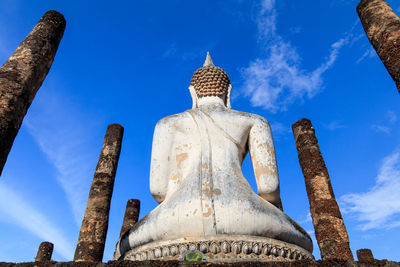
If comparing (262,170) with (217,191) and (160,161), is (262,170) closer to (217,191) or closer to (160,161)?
(217,191)

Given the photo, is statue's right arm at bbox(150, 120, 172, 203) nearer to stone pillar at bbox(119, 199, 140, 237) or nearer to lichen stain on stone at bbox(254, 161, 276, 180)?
lichen stain on stone at bbox(254, 161, 276, 180)

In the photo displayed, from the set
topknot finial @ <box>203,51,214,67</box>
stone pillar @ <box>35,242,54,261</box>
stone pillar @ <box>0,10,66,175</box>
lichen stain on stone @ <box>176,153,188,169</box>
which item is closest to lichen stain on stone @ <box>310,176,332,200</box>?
topknot finial @ <box>203,51,214,67</box>

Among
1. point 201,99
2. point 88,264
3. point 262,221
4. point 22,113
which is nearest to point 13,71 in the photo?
point 22,113

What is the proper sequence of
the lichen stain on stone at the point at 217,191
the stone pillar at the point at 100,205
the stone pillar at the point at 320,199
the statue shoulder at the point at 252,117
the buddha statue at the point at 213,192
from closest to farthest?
1. the buddha statue at the point at 213,192
2. the lichen stain on stone at the point at 217,191
3. the statue shoulder at the point at 252,117
4. the stone pillar at the point at 320,199
5. the stone pillar at the point at 100,205

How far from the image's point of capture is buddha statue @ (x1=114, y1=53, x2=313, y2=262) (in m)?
2.44

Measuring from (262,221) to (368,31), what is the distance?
3672mm

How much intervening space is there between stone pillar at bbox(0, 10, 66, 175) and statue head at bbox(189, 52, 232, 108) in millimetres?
1732

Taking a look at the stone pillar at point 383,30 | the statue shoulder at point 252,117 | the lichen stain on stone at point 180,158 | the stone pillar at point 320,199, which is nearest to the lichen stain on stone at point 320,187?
the stone pillar at point 320,199

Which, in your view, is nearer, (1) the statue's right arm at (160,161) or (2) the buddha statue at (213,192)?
(2) the buddha statue at (213,192)

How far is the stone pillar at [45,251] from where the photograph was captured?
1210 centimetres

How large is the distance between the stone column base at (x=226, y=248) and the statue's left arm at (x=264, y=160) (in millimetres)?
638

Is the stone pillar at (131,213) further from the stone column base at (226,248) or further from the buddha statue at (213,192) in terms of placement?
the stone column base at (226,248)

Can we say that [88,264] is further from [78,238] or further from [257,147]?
[78,238]

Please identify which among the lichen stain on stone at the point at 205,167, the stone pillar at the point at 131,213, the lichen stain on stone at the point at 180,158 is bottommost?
the lichen stain on stone at the point at 205,167
